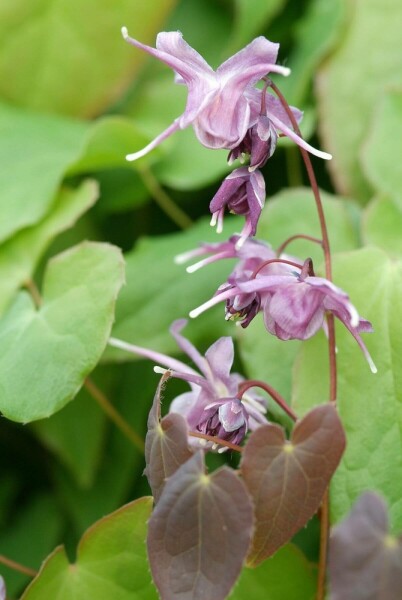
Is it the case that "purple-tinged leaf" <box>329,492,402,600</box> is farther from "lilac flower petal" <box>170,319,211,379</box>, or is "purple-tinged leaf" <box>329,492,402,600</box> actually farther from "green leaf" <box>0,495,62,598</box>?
"green leaf" <box>0,495,62,598</box>

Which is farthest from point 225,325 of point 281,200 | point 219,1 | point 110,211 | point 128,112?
point 219,1

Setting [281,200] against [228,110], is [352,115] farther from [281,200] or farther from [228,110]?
[228,110]

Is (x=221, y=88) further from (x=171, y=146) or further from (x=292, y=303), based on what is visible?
(x=171, y=146)

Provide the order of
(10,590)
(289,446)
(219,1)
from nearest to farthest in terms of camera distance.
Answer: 1. (289,446)
2. (10,590)
3. (219,1)

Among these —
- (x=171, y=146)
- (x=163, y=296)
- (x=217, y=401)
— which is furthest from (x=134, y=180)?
(x=217, y=401)

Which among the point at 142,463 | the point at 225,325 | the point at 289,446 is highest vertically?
the point at 289,446

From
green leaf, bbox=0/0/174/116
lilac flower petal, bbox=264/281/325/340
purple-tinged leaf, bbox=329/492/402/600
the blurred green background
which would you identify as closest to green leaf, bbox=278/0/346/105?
the blurred green background
